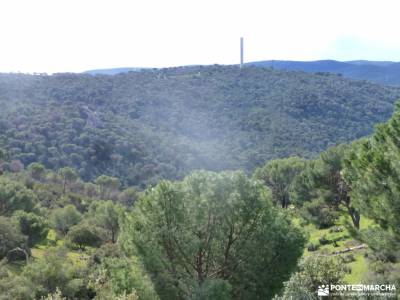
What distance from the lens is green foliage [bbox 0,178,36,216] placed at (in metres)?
36.9

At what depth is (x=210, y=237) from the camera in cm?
1347

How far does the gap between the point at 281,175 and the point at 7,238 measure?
26458 millimetres

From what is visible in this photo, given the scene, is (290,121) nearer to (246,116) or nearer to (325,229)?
(246,116)

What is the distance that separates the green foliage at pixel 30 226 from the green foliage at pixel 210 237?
68.1 feet

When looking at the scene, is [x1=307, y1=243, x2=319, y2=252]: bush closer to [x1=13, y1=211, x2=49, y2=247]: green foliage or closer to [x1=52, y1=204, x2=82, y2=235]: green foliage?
[x1=13, y1=211, x2=49, y2=247]: green foliage

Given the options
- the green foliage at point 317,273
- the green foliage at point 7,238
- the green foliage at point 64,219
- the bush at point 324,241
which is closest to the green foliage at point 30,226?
the green foliage at point 7,238

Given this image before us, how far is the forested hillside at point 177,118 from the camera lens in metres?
77.4

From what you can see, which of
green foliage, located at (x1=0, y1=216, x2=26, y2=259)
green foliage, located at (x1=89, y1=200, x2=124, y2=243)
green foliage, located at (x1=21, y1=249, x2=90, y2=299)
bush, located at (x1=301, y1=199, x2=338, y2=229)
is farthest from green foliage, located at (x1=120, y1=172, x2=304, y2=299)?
green foliage, located at (x1=89, y1=200, x2=124, y2=243)

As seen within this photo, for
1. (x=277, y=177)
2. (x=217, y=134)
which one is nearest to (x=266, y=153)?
(x=217, y=134)

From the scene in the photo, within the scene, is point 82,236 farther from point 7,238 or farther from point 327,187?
point 327,187

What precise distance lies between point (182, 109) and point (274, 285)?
93.5 m

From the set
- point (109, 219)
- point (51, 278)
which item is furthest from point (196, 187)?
point (109, 219)

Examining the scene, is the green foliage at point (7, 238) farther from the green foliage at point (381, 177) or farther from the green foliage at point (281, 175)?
the green foliage at point (281, 175)

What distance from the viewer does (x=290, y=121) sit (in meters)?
100
